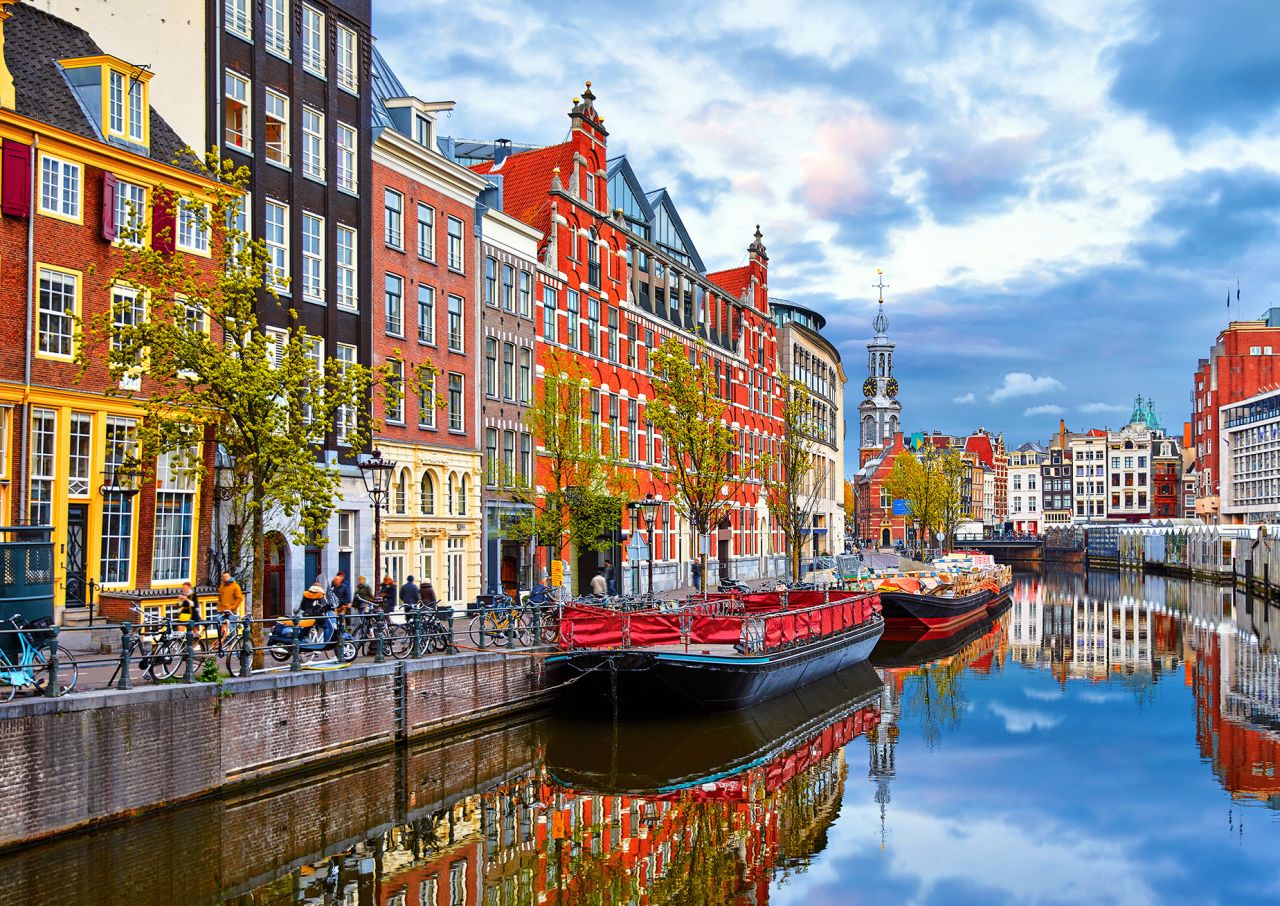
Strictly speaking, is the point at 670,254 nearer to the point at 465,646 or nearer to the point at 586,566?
the point at 586,566

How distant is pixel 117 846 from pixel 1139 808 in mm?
17690

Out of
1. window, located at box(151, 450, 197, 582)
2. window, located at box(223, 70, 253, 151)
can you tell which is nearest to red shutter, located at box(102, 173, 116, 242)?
window, located at box(151, 450, 197, 582)

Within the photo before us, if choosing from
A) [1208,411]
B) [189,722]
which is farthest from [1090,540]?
[189,722]

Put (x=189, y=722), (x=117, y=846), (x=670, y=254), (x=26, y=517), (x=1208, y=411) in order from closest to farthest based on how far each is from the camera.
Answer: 1. (x=117, y=846)
2. (x=189, y=722)
3. (x=26, y=517)
4. (x=670, y=254)
5. (x=1208, y=411)

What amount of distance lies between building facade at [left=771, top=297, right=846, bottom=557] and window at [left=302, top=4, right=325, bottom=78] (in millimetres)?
51568

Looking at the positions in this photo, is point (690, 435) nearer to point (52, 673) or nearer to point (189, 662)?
point (189, 662)

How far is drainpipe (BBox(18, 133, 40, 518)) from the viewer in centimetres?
2705

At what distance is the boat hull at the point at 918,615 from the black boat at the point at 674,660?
21682mm

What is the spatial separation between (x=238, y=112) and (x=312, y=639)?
16.6 m

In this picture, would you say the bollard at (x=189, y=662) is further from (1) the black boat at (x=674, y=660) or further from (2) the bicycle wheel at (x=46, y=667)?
(1) the black boat at (x=674, y=660)

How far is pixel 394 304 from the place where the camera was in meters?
41.5

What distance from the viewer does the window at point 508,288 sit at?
48.1 m

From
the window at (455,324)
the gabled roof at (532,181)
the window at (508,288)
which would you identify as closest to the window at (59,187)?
the window at (455,324)

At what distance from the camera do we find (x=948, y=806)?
2373 centimetres
